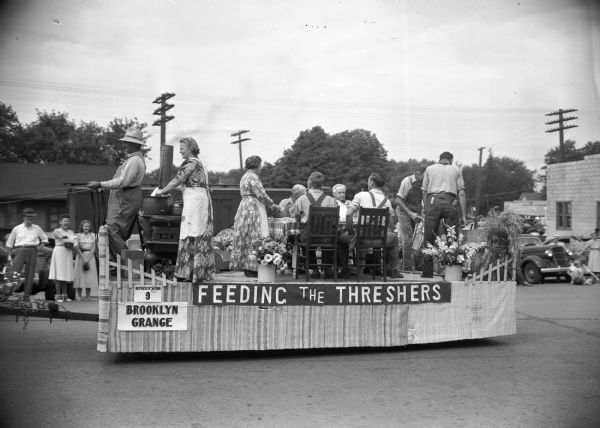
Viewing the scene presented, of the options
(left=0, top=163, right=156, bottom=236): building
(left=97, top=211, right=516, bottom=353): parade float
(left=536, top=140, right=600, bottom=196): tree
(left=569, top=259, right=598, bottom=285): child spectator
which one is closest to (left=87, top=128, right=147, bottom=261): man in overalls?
(left=97, top=211, right=516, bottom=353): parade float

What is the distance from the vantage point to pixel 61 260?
497 inches

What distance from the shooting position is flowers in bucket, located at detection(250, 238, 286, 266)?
7.68 meters

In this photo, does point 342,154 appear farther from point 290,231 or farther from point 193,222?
point 193,222

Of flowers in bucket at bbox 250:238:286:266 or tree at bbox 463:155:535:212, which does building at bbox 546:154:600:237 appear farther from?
flowers in bucket at bbox 250:238:286:266

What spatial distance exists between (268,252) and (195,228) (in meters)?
0.85

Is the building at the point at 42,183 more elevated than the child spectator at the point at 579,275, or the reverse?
the building at the point at 42,183

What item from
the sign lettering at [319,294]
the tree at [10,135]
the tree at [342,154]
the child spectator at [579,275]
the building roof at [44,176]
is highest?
the tree at [10,135]

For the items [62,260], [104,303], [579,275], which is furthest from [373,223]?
[579,275]

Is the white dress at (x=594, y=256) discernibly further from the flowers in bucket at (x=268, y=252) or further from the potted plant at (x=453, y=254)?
the flowers in bucket at (x=268, y=252)

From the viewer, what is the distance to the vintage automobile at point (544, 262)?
19969 millimetres

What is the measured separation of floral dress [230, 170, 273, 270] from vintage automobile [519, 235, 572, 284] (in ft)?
42.6

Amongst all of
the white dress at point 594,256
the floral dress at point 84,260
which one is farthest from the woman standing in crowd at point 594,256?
the floral dress at point 84,260

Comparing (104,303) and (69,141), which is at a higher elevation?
(69,141)

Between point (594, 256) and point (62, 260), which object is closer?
point (62, 260)
